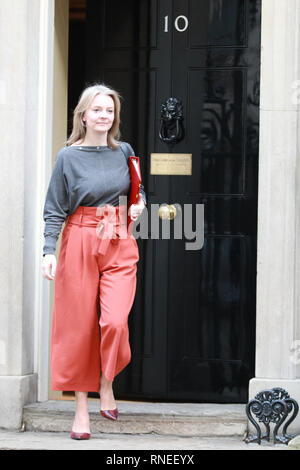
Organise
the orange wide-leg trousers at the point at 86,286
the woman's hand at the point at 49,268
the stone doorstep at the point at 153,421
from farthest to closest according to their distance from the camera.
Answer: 1. the stone doorstep at the point at 153,421
2. the orange wide-leg trousers at the point at 86,286
3. the woman's hand at the point at 49,268

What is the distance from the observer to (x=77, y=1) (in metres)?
6.71

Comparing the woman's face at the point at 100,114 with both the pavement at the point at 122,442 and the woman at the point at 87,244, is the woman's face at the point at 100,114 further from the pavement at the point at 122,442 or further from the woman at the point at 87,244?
the pavement at the point at 122,442

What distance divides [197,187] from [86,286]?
1.29 metres

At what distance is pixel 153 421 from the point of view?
Answer: 210 inches

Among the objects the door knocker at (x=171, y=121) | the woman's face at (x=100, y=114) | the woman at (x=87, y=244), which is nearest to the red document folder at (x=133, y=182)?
the woman at (x=87, y=244)

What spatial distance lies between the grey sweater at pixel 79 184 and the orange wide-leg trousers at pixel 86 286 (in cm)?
6

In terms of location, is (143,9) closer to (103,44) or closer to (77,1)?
(103,44)

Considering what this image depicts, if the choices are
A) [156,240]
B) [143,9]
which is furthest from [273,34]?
[156,240]

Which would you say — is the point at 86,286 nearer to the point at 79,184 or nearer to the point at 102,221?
the point at 102,221

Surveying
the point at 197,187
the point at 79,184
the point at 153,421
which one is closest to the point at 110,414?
the point at 153,421

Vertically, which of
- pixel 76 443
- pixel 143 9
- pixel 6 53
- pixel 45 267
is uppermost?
pixel 143 9

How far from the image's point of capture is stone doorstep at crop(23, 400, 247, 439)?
209 inches

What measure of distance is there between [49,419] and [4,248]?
1.06m

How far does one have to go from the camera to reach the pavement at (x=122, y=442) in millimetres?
4891
